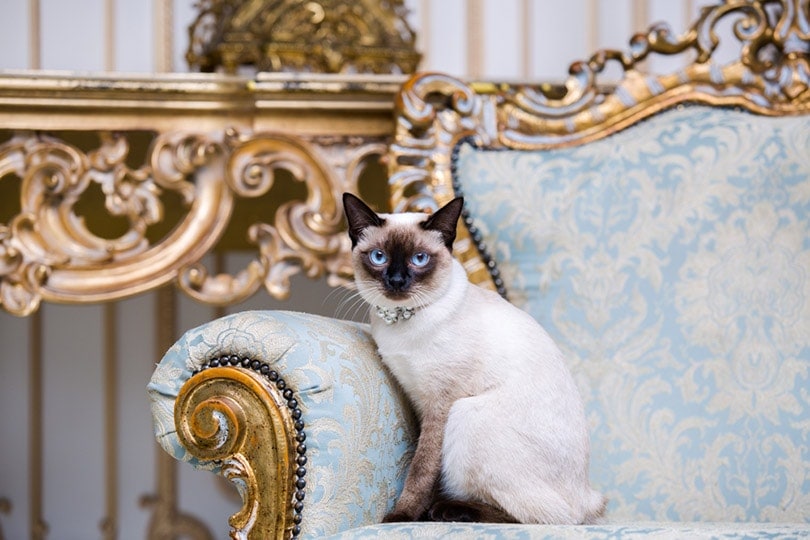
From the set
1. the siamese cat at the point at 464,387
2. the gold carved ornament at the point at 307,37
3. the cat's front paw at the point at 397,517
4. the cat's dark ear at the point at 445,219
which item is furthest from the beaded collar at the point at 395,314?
the gold carved ornament at the point at 307,37

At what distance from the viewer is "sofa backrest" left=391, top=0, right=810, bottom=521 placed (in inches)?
63.6

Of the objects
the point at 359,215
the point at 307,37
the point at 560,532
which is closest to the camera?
the point at 560,532

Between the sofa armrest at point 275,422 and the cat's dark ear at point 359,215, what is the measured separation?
0.53 feet

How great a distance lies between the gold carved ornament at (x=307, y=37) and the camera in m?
2.14

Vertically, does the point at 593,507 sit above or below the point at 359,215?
below

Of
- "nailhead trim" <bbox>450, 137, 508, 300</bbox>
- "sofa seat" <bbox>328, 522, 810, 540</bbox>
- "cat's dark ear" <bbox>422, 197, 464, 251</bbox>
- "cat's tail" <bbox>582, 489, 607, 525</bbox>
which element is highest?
"cat's dark ear" <bbox>422, 197, 464, 251</bbox>

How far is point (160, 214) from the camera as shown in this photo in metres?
1.98

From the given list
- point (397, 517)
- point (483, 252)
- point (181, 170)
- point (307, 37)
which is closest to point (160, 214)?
point (181, 170)

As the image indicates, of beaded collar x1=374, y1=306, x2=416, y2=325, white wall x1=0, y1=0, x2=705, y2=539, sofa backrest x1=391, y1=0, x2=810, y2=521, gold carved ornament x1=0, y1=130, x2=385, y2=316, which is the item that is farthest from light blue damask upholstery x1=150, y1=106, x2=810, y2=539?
white wall x1=0, y1=0, x2=705, y2=539

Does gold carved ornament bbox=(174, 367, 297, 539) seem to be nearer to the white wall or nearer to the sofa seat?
the sofa seat

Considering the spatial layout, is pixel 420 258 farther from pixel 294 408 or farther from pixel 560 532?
pixel 560 532

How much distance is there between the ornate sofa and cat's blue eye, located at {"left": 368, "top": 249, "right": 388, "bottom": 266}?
0.41 feet

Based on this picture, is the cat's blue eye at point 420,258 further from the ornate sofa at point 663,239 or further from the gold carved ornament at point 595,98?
the gold carved ornament at point 595,98

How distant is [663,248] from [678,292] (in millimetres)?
80
